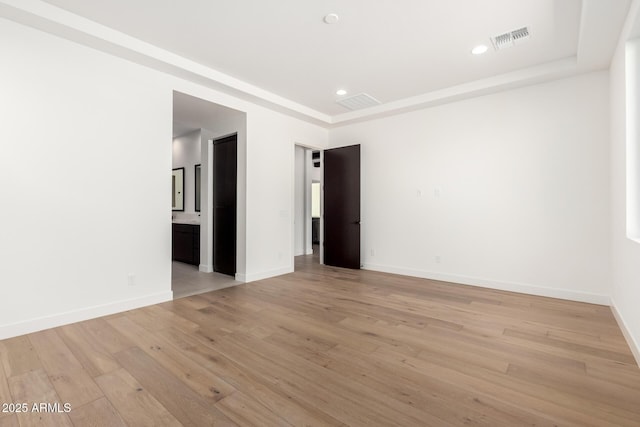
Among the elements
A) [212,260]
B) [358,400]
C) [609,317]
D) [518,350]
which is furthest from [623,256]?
[212,260]

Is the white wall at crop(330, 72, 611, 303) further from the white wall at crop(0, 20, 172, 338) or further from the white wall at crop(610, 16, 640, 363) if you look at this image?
the white wall at crop(0, 20, 172, 338)

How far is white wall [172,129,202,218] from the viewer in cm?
620

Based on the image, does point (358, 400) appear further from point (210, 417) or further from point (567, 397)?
point (567, 397)

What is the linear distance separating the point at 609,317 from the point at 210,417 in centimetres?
396

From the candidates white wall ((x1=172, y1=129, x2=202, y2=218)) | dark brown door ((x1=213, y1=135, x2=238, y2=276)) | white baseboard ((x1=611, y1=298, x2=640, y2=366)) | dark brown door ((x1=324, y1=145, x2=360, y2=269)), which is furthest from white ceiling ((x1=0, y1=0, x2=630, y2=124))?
white baseboard ((x1=611, y1=298, x2=640, y2=366))

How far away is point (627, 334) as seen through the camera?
100 inches

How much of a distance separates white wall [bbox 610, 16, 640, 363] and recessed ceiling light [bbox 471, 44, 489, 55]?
3.72ft

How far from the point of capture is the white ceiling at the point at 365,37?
2.57 m

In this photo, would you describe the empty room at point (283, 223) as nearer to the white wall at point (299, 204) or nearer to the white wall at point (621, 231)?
the white wall at point (621, 231)

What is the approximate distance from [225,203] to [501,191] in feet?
Answer: 14.3

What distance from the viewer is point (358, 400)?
5.75ft

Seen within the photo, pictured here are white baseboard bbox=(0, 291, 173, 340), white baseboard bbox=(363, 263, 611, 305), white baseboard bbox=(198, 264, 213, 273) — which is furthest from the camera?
white baseboard bbox=(198, 264, 213, 273)

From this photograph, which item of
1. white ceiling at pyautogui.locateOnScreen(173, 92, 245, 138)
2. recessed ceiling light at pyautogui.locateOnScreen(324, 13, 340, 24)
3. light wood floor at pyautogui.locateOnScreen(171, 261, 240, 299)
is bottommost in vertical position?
light wood floor at pyautogui.locateOnScreen(171, 261, 240, 299)

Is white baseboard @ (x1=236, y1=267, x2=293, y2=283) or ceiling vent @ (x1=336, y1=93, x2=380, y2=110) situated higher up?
ceiling vent @ (x1=336, y1=93, x2=380, y2=110)
